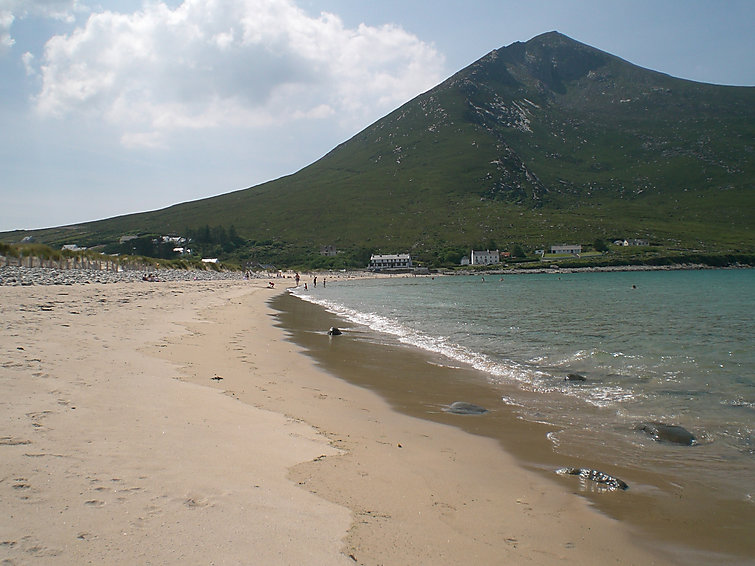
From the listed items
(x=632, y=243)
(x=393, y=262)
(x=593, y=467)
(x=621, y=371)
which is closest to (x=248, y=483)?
(x=593, y=467)

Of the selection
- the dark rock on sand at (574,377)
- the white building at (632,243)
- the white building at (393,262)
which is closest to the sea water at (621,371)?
the dark rock on sand at (574,377)

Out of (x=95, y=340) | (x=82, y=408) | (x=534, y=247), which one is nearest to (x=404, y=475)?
(x=82, y=408)

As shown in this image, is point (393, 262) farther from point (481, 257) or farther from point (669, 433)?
point (669, 433)

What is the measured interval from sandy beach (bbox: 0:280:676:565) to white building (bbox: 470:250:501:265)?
13246cm

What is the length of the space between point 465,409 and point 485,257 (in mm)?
133983

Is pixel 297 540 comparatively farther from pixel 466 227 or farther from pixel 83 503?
pixel 466 227

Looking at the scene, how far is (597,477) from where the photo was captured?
6.25m

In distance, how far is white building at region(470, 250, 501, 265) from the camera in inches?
5472

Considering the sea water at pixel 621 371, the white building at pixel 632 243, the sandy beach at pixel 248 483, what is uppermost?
the white building at pixel 632 243

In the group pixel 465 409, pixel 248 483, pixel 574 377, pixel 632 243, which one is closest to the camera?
pixel 248 483

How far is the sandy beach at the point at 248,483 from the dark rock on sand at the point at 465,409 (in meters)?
1.01

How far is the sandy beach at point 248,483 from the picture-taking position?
3.85 m

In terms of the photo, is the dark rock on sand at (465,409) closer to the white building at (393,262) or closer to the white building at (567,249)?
the white building at (393,262)

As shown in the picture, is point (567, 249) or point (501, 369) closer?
point (501, 369)
